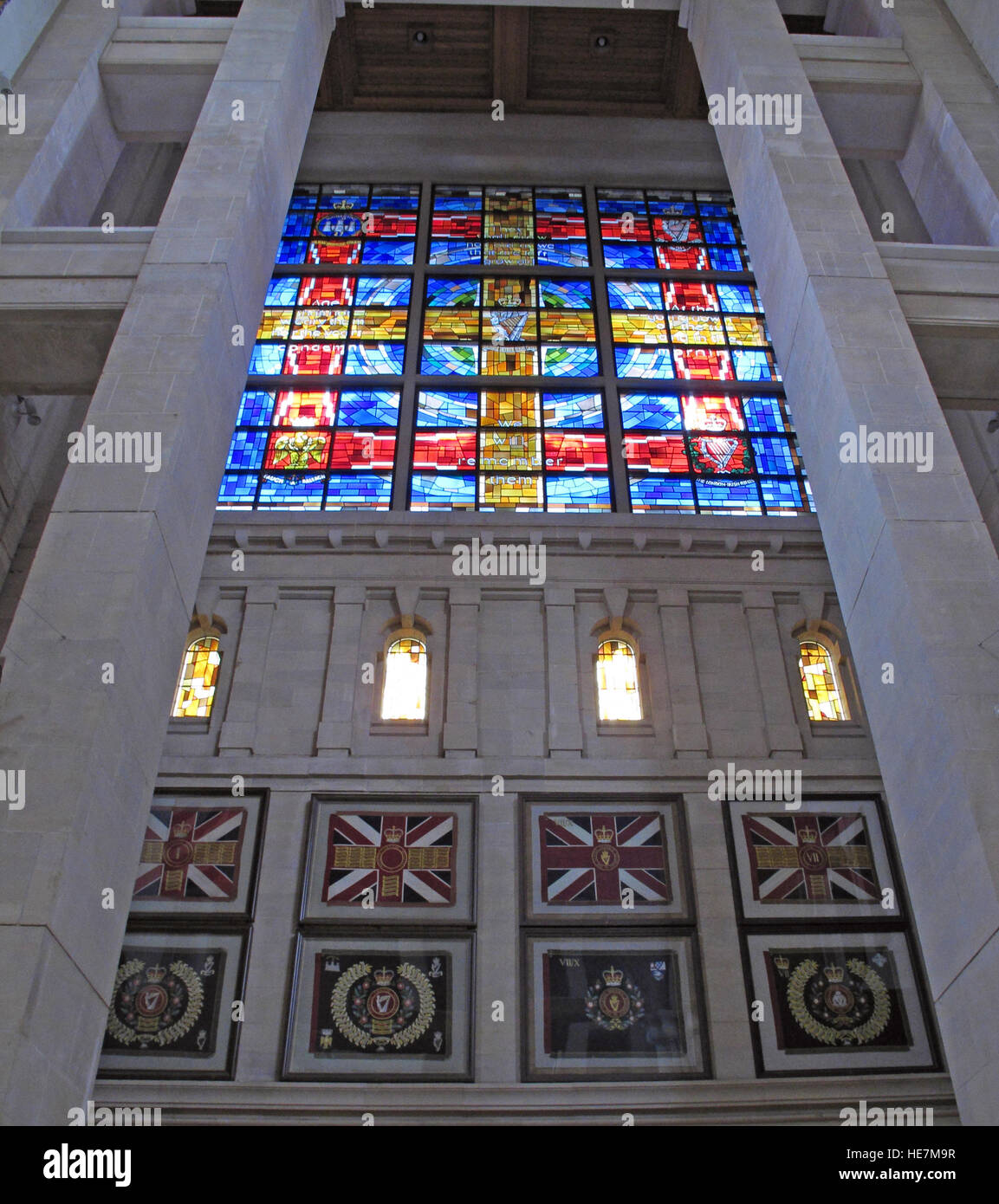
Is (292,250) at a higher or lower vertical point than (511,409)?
higher

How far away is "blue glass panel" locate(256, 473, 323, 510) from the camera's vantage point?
44.9 feet

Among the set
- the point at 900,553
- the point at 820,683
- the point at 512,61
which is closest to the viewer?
the point at 900,553

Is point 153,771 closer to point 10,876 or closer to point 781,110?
point 10,876

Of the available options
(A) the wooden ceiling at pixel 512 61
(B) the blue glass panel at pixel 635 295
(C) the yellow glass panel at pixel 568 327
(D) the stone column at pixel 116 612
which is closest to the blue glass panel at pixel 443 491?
(C) the yellow glass panel at pixel 568 327

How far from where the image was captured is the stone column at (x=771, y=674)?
36.6 feet

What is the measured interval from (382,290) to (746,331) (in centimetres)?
536

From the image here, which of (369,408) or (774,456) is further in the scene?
(369,408)

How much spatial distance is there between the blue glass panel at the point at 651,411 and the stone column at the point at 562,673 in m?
3.68

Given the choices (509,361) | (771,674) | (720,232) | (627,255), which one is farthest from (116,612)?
(720,232)

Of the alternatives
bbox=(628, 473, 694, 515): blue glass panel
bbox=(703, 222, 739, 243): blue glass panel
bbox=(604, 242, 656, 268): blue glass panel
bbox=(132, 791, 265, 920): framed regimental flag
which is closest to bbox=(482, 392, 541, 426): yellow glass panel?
bbox=(628, 473, 694, 515): blue glass panel

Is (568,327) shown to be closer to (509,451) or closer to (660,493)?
(509,451)

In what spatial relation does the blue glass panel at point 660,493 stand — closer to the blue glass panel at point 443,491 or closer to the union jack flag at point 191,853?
the blue glass panel at point 443,491

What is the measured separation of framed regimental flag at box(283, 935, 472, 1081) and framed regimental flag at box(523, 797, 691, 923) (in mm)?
899

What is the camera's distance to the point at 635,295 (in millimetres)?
16984
